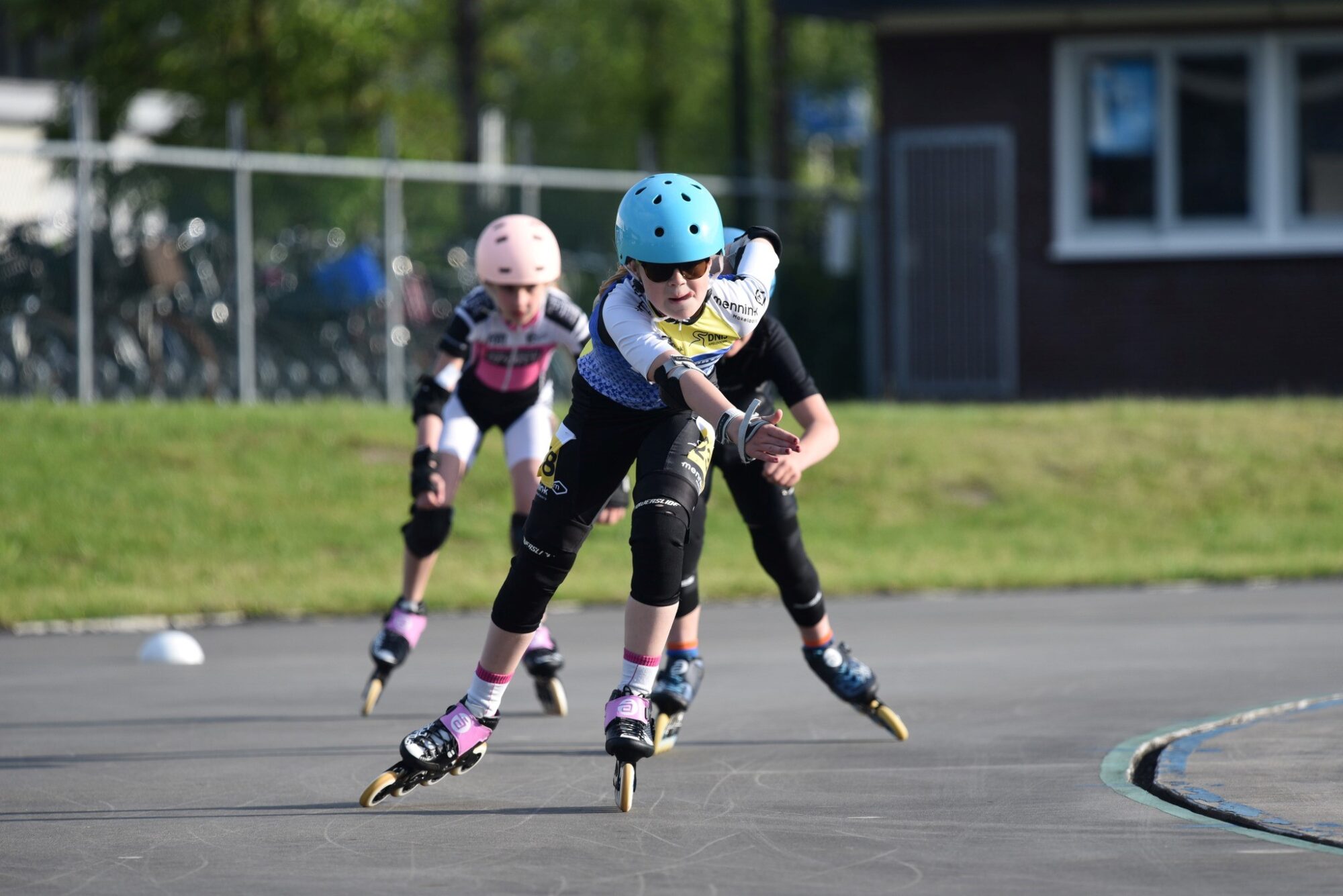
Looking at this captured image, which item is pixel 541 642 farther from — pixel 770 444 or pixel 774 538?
pixel 770 444

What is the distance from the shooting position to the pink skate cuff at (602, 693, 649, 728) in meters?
6.02

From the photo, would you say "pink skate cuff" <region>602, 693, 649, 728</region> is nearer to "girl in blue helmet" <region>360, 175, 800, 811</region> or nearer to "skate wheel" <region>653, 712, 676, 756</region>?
"girl in blue helmet" <region>360, 175, 800, 811</region>

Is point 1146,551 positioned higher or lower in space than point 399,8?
lower

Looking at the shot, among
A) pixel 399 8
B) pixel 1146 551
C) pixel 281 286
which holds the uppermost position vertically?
pixel 399 8

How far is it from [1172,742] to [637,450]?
7.42 ft

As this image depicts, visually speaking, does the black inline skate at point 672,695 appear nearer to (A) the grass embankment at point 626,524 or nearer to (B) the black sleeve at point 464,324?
(B) the black sleeve at point 464,324

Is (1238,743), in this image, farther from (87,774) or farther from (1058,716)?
(87,774)

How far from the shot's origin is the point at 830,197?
26.5m

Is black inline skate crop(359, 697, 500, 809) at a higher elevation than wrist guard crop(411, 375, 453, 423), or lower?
lower

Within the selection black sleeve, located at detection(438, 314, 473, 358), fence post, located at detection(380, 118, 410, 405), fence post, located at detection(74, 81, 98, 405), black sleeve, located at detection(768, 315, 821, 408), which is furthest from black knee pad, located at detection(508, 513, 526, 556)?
fence post, located at detection(380, 118, 410, 405)

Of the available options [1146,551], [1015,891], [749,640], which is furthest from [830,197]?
[1015,891]

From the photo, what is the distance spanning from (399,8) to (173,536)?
1578 centimetres

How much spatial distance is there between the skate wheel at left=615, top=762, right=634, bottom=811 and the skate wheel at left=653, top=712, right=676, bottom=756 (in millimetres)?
1078

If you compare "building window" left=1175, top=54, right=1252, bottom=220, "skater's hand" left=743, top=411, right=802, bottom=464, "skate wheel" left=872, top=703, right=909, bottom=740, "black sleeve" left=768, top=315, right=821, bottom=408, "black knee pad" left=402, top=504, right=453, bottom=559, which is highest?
"building window" left=1175, top=54, right=1252, bottom=220
